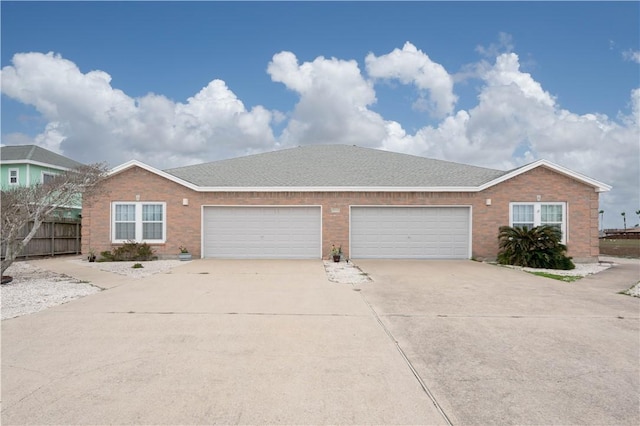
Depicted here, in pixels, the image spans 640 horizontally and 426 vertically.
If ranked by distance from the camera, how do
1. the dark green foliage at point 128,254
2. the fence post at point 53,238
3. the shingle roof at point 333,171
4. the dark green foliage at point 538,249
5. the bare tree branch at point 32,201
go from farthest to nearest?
the fence post at point 53,238, the shingle roof at point 333,171, the dark green foliage at point 128,254, the dark green foliage at point 538,249, the bare tree branch at point 32,201

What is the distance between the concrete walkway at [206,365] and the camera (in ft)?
11.4

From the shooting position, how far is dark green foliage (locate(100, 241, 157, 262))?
16.0m

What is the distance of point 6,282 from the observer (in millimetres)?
10570

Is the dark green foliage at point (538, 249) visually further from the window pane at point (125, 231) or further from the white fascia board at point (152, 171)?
the window pane at point (125, 231)

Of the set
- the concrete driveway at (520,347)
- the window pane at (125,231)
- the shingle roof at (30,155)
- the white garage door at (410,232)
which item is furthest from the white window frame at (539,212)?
the shingle roof at (30,155)

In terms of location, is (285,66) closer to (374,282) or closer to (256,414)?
(374,282)

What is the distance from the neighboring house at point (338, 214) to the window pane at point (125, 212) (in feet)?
0.14

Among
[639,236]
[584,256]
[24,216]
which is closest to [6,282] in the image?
[24,216]

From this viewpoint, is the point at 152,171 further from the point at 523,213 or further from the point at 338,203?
the point at 523,213

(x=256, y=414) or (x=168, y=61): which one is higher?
(x=168, y=61)

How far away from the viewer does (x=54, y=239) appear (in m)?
18.4

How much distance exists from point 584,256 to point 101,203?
20807 millimetres

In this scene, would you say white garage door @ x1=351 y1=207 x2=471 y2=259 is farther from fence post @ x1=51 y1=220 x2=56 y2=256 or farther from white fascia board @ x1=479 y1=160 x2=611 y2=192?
fence post @ x1=51 y1=220 x2=56 y2=256

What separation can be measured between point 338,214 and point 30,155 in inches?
910
